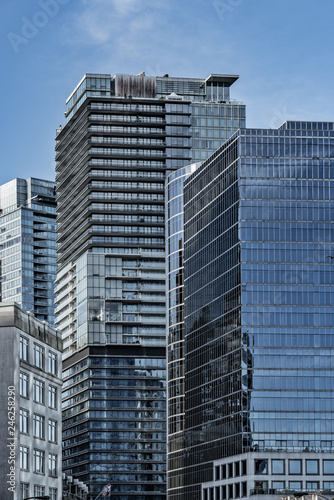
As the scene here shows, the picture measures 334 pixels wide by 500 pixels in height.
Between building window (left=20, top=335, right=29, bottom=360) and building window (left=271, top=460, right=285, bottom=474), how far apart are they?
8320 centimetres

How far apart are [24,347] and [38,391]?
6.35 m

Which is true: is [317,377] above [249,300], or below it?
below

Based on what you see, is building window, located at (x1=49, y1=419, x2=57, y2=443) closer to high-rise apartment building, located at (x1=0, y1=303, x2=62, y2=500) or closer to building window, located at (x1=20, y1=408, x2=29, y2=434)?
high-rise apartment building, located at (x1=0, y1=303, x2=62, y2=500)

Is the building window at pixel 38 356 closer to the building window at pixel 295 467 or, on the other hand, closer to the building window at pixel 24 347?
the building window at pixel 24 347

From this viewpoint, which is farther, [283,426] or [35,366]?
[283,426]

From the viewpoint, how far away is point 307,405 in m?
197

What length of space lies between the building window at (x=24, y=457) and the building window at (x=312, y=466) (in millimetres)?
86285

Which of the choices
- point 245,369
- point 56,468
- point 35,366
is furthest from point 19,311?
point 245,369

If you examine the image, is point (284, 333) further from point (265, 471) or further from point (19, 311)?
point (19, 311)

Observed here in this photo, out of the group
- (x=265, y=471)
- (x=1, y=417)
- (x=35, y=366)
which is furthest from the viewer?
(x=265, y=471)

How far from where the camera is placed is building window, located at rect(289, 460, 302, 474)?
194000 mm

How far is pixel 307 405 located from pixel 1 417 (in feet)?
305

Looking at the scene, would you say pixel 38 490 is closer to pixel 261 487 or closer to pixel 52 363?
pixel 52 363

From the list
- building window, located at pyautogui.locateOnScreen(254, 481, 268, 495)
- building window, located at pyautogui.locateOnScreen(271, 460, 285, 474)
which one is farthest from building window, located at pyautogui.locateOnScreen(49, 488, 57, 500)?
building window, located at pyautogui.locateOnScreen(271, 460, 285, 474)
